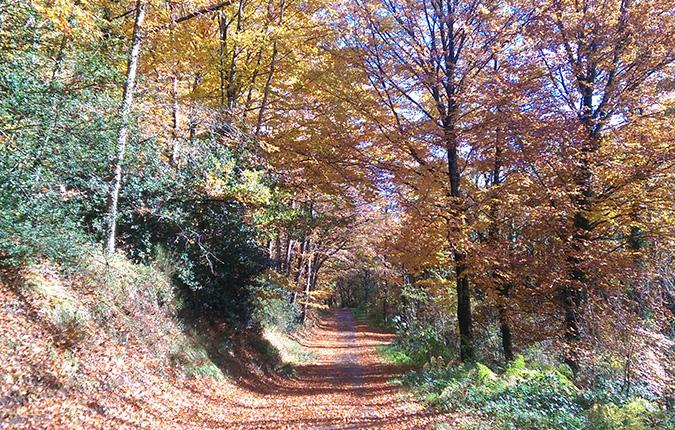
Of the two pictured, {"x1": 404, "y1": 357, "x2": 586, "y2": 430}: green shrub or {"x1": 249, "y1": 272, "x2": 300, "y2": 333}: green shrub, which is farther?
{"x1": 249, "y1": 272, "x2": 300, "y2": 333}: green shrub

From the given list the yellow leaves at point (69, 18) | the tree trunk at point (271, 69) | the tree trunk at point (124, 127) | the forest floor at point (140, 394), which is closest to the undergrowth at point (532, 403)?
the forest floor at point (140, 394)

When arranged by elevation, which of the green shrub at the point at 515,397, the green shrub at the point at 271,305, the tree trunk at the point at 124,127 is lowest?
the green shrub at the point at 515,397

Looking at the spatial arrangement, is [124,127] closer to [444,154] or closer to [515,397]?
[444,154]

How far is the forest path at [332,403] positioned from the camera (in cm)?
→ 846

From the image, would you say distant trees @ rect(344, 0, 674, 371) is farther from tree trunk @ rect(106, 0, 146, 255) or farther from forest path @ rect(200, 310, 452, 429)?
tree trunk @ rect(106, 0, 146, 255)

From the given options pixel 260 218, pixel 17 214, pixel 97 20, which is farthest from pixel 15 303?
pixel 260 218

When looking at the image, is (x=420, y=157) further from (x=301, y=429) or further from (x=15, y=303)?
(x=15, y=303)

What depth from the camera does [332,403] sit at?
1065 cm

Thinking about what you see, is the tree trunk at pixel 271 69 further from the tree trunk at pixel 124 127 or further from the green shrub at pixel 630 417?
the green shrub at pixel 630 417

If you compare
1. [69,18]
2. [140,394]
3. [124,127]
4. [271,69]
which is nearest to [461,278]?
[140,394]

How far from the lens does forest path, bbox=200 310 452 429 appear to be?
846 centimetres

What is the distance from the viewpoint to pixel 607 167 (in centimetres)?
1118

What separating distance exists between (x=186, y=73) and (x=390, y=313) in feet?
97.9

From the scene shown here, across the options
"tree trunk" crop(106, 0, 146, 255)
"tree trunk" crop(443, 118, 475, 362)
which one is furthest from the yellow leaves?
"tree trunk" crop(443, 118, 475, 362)
